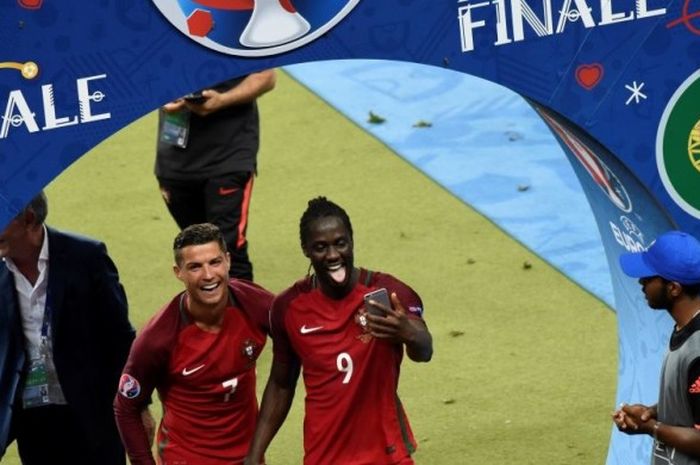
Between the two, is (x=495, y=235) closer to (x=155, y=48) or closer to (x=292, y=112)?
(x=292, y=112)

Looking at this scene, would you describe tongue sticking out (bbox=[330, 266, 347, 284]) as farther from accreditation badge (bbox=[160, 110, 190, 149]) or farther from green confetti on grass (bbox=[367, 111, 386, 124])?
green confetti on grass (bbox=[367, 111, 386, 124])

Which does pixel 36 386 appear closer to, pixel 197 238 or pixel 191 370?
pixel 191 370

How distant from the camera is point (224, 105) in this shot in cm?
1031

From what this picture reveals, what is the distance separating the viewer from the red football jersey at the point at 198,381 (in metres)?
7.61

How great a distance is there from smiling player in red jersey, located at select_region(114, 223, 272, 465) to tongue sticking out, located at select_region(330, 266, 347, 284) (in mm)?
538

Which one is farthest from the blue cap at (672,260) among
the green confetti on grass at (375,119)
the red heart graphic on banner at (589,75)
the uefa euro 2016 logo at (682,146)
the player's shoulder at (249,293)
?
the green confetti on grass at (375,119)

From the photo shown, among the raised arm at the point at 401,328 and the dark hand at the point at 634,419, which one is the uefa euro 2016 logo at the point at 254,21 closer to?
the raised arm at the point at 401,328

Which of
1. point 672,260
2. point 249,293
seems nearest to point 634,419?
point 672,260

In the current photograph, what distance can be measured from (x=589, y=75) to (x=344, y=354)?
146cm

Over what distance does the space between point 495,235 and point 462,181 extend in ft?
4.01

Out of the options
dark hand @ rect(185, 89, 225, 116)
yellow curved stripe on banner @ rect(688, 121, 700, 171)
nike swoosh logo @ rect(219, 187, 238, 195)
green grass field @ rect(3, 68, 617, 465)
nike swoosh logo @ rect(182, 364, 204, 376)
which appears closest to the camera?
yellow curved stripe on banner @ rect(688, 121, 700, 171)

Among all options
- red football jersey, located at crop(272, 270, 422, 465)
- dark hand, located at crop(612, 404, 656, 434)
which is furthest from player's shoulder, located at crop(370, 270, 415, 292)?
dark hand, located at crop(612, 404, 656, 434)

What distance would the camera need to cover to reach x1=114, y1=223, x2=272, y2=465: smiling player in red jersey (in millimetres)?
7590

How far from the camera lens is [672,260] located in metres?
6.88
